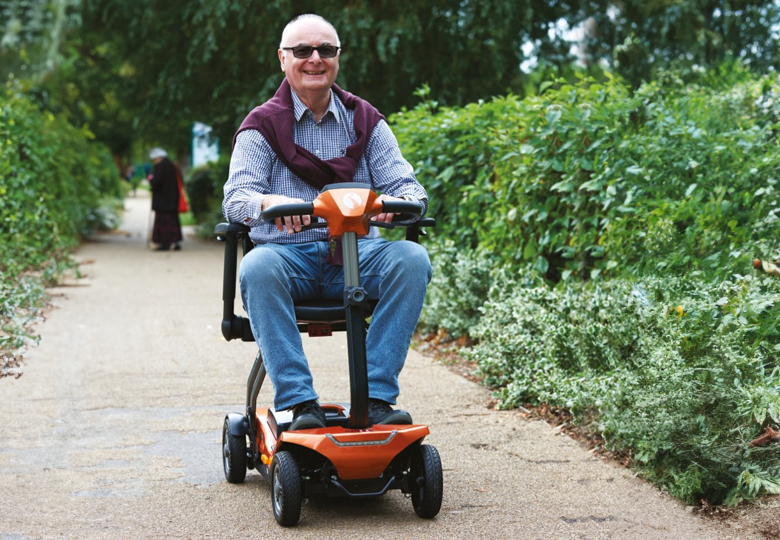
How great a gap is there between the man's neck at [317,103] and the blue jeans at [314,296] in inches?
23.4

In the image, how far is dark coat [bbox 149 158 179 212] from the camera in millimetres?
16969

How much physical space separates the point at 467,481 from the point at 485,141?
380cm

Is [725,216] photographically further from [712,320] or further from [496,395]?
[496,395]

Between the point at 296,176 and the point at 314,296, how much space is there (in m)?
0.51

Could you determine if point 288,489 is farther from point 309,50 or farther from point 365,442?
point 309,50

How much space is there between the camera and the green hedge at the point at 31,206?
26.4 feet

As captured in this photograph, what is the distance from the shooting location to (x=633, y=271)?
4.96 m

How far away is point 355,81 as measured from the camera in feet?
51.4

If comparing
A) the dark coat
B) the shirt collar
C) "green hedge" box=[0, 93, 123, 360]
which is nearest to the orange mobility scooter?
the shirt collar

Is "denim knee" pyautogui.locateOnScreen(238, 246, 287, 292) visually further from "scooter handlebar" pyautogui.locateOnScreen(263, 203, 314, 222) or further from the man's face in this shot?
the man's face

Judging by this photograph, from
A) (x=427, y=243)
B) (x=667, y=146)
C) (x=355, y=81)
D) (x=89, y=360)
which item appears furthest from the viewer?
(x=355, y=81)

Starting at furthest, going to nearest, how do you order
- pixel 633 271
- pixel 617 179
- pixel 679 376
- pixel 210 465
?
pixel 617 179 → pixel 633 271 → pixel 210 465 → pixel 679 376

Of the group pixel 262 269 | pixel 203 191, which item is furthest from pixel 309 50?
pixel 203 191

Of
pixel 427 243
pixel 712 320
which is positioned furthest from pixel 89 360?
pixel 712 320
